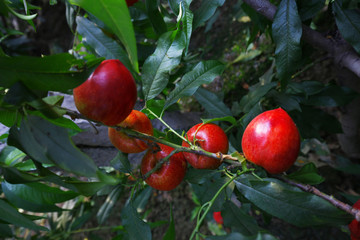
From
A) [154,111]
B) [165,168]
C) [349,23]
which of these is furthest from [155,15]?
[349,23]

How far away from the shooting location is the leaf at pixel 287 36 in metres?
0.62

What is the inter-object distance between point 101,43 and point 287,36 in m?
0.48

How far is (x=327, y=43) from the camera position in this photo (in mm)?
725

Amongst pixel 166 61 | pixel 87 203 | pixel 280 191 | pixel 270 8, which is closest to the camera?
pixel 280 191

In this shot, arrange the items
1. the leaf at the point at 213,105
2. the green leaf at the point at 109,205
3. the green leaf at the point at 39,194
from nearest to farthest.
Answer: the green leaf at the point at 39,194, the leaf at the point at 213,105, the green leaf at the point at 109,205

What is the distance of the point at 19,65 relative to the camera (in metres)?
0.37

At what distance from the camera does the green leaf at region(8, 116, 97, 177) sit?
33cm

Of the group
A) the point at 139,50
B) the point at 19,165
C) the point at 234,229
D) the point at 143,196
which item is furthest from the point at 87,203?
the point at 234,229

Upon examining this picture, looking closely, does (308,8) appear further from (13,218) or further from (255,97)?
(13,218)

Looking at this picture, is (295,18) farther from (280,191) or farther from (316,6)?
(280,191)

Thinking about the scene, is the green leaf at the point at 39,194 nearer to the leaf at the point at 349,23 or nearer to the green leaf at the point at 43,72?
the green leaf at the point at 43,72

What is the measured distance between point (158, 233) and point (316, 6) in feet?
4.90

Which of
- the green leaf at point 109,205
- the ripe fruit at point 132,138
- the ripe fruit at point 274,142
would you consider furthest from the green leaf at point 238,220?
the green leaf at point 109,205

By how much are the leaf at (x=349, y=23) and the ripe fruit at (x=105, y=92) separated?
0.55 m
